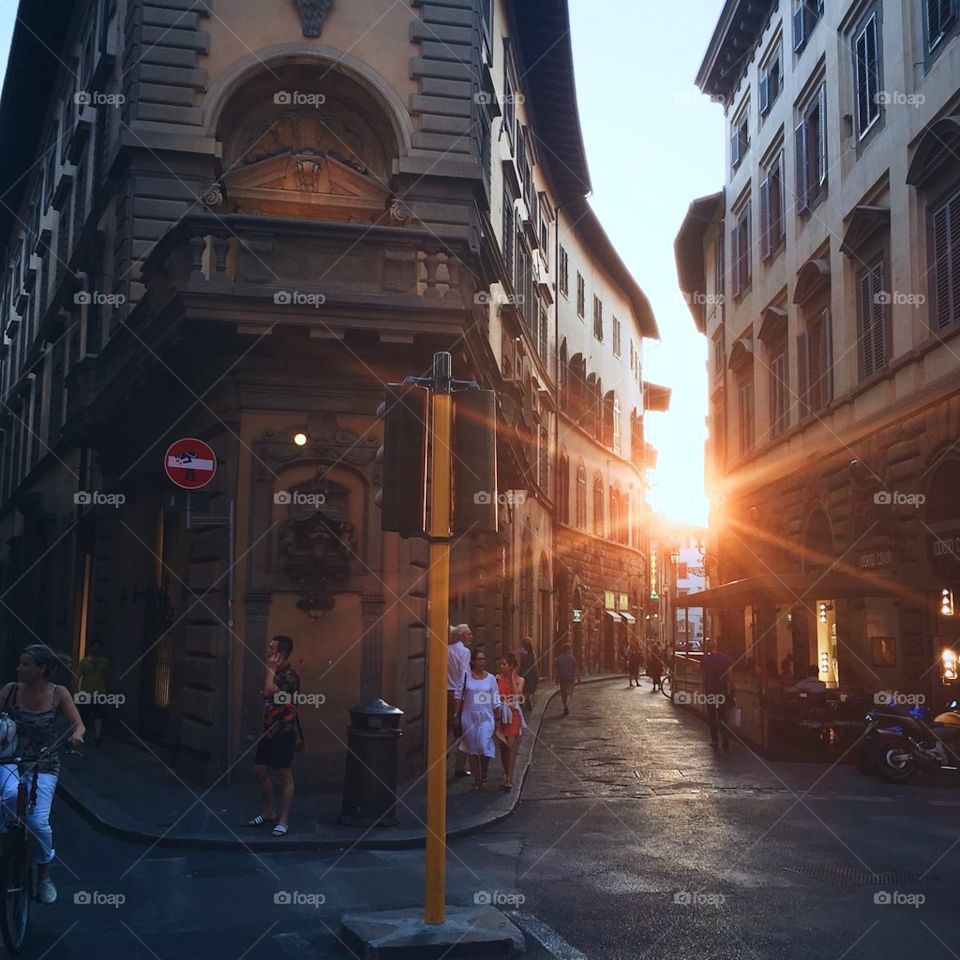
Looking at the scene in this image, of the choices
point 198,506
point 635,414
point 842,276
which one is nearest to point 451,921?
point 198,506

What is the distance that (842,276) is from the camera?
21625mm

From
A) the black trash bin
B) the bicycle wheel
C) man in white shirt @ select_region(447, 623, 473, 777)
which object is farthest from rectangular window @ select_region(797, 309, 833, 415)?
the bicycle wheel

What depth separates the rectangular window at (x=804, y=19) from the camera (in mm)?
24577

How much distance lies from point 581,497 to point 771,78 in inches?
710

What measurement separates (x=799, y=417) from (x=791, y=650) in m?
5.12

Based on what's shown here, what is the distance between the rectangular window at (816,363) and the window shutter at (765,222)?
423 centimetres

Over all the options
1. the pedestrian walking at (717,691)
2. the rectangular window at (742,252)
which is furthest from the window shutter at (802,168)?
the pedestrian walking at (717,691)

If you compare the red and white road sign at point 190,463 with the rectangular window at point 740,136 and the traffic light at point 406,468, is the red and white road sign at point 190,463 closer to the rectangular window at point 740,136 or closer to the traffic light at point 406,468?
the traffic light at point 406,468

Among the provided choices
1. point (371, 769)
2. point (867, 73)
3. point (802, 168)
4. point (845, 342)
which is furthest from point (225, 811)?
point (802, 168)

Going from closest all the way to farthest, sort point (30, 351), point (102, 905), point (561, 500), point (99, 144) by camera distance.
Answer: point (102, 905), point (99, 144), point (30, 351), point (561, 500)

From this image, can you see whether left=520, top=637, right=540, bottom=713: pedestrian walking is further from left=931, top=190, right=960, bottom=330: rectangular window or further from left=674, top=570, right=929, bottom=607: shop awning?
left=931, top=190, right=960, bottom=330: rectangular window

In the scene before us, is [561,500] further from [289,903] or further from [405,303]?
[289,903]

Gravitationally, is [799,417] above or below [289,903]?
above

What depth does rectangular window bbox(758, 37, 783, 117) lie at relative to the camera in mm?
28094
